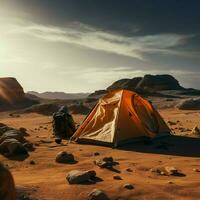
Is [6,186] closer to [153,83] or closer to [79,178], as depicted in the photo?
[79,178]

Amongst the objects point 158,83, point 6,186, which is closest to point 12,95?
point 158,83

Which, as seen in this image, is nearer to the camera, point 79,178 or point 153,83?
point 79,178

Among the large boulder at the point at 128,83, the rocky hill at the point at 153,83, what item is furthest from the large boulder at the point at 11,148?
the large boulder at the point at 128,83

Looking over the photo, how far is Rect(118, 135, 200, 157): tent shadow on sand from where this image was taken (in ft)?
45.2

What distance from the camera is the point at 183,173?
10094 millimetres

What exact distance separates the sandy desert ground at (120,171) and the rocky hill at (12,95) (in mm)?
40517

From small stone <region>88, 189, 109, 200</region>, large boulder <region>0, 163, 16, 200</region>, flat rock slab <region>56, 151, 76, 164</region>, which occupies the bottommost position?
flat rock slab <region>56, 151, 76, 164</region>

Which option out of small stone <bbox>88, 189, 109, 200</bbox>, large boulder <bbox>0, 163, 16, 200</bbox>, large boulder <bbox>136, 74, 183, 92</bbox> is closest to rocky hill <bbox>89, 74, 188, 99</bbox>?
large boulder <bbox>136, 74, 183, 92</bbox>

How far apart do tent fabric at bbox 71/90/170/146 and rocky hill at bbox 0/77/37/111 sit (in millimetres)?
39221

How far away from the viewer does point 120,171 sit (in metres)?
10.2

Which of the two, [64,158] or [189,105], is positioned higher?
[189,105]

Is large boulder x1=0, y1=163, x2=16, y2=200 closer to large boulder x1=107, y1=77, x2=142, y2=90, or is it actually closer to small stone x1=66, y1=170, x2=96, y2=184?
small stone x1=66, y1=170, x2=96, y2=184

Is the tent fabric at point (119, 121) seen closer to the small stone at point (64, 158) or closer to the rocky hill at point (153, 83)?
the small stone at point (64, 158)

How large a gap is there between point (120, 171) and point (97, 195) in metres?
2.83
